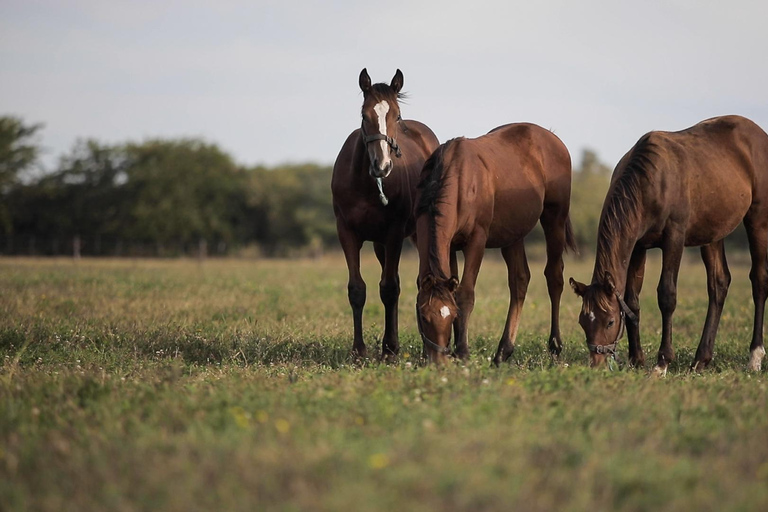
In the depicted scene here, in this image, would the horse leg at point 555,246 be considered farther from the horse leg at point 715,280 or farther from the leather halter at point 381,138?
the leather halter at point 381,138

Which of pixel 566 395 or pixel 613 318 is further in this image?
pixel 613 318

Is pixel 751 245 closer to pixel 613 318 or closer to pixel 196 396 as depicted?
pixel 613 318

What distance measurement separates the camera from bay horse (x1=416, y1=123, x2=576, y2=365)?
6.13 meters

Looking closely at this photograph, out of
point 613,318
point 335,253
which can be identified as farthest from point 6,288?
point 335,253

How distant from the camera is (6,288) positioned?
13383 millimetres

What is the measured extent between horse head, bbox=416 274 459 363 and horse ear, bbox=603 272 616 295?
140 centimetres

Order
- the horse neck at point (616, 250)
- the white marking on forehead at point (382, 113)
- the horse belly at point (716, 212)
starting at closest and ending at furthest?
1. the horse neck at point (616, 250)
2. the white marking on forehead at point (382, 113)
3. the horse belly at point (716, 212)

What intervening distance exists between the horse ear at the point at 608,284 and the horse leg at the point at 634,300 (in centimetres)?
102

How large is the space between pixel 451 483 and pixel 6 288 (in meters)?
12.4

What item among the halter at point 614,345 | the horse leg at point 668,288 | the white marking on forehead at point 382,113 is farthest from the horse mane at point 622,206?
the white marking on forehead at point 382,113

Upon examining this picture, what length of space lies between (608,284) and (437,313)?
63.5 inches

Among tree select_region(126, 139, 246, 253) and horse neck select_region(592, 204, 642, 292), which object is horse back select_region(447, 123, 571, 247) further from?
tree select_region(126, 139, 246, 253)

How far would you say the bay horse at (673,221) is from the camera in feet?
21.8

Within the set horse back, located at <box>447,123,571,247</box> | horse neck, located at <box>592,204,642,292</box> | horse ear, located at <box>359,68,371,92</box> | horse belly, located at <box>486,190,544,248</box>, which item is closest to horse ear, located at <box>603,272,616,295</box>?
horse neck, located at <box>592,204,642,292</box>
